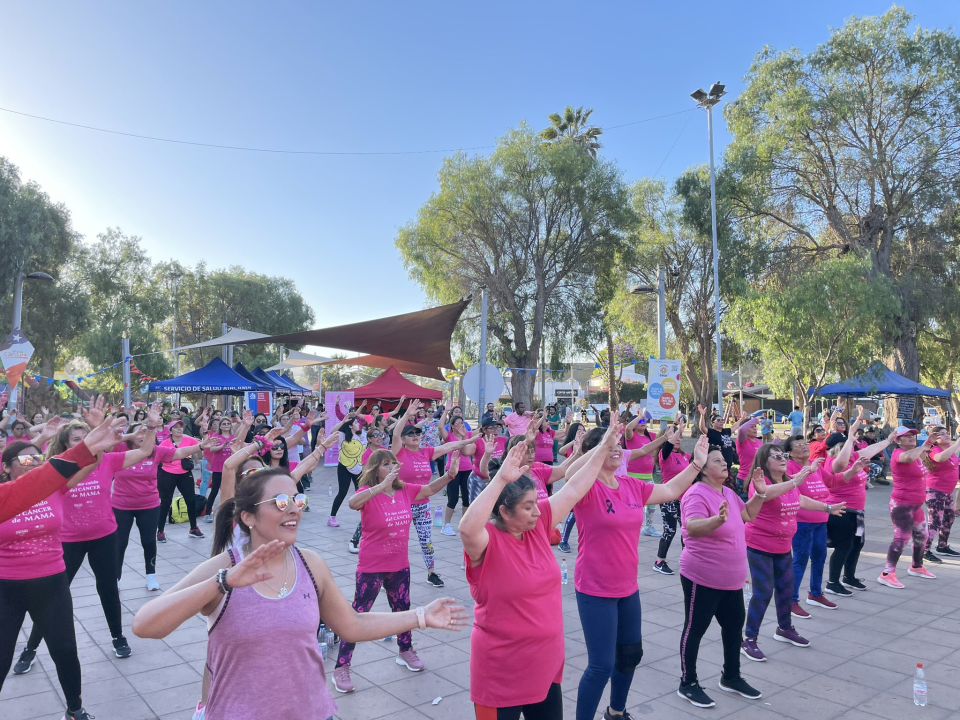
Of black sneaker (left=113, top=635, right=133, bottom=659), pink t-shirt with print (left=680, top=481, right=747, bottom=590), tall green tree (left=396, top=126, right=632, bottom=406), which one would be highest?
tall green tree (left=396, top=126, right=632, bottom=406)

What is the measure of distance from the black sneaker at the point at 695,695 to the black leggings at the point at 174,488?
7.04 metres

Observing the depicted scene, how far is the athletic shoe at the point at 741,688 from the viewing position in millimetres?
4434

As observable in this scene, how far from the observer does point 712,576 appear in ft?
14.2

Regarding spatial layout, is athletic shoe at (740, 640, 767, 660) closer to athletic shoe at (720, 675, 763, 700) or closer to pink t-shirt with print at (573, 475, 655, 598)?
athletic shoe at (720, 675, 763, 700)

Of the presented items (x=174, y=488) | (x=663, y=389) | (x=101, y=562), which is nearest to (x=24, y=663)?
(x=101, y=562)

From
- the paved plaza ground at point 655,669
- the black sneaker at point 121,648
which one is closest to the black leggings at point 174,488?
the paved plaza ground at point 655,669

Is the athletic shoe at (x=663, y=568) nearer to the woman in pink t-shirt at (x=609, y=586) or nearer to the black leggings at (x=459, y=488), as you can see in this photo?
the black leggings at (x=459, y=488)

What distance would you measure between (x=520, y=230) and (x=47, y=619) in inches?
1015

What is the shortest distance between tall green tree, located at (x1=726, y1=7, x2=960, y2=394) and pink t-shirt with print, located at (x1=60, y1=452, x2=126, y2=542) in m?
21.7

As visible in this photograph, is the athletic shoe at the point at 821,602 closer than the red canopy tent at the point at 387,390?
Yes

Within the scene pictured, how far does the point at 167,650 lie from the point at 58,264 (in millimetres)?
28016

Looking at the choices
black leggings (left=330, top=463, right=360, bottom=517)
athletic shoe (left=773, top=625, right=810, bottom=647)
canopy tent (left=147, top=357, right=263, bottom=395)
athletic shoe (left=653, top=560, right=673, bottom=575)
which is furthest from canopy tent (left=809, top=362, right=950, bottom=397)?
canopy tent (left=147, top=357, right=263, bottom=395)

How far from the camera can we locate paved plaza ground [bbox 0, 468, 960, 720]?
4.28m

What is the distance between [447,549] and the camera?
8875 millimetres
